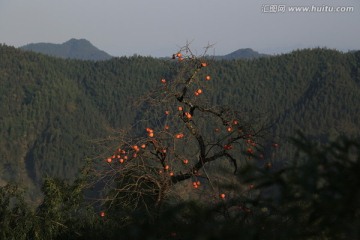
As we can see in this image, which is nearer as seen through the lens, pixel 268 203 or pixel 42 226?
pixel 268 203

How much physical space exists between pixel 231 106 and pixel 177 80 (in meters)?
1.46

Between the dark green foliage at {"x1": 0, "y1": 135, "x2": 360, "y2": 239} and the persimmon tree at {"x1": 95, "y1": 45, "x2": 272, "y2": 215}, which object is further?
the persimmon tree at {"x1": 95, "y1": 45, "x2": 272, "y2": 215}

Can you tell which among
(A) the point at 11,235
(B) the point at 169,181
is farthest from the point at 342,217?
(A) the point at 11,235

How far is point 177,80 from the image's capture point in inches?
436

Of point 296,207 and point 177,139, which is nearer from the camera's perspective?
point 296,207

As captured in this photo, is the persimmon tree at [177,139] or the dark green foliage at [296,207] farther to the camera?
the persimmon tree at [177,139]

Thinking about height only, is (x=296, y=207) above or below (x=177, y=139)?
above

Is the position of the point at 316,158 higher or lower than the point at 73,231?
higher

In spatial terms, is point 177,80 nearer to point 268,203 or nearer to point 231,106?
point 231,106

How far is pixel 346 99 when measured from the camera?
602 feet

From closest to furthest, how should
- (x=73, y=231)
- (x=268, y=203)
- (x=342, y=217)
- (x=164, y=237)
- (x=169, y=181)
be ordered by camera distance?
(x=342, y=217), (x=164, y=237), (x=268, y=203), (x=169, y=181), (x=73, y=231)

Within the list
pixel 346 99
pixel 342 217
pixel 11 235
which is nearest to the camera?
pixel 342 217

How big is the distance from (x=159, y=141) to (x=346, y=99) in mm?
181135

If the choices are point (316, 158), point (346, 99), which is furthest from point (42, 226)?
point (346, 99)
